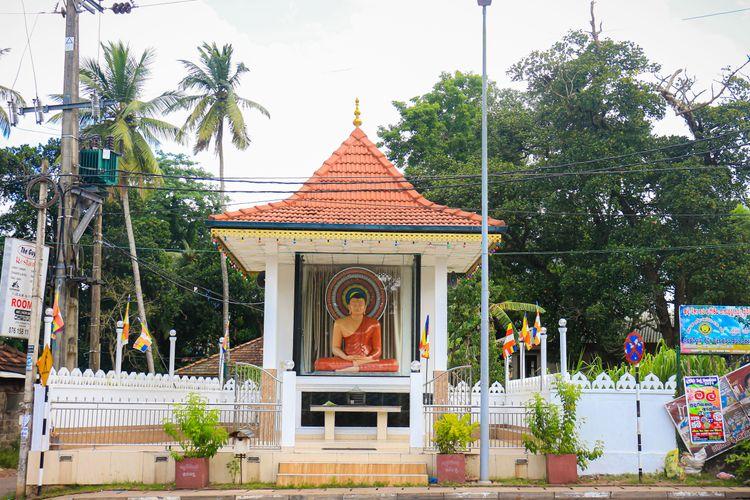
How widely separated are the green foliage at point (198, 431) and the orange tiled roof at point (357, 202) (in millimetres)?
4003

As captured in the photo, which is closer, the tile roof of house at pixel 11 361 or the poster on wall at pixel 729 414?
the poster on wall at pixel 729 414

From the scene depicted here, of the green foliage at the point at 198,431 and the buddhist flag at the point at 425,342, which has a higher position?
the buddhist flag at the point at 425,342

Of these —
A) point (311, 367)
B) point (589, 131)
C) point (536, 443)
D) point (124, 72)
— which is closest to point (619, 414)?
point (536, 443)

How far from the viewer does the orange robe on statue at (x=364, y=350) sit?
691 inches

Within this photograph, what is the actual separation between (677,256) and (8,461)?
22.3 metres

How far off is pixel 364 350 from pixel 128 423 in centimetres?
524

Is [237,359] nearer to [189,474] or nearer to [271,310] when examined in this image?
[271,310]

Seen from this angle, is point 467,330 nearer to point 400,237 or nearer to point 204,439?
point 400,237

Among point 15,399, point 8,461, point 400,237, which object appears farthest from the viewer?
point 15,399

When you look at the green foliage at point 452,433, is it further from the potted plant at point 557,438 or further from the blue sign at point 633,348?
the blue sign at point 633,348

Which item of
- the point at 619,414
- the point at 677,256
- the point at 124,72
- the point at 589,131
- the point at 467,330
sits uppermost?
the point at 124,72

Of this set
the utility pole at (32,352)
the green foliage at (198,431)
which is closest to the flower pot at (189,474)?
the green foliage at (198,431)

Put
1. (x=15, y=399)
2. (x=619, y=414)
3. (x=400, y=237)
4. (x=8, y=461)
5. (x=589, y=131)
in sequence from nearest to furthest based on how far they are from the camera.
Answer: (x=619, y=414)
(x=400, y=237)
(x=8, y=461)
(x=15, y=399)
(x=589, y=131)

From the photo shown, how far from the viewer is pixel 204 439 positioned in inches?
547
